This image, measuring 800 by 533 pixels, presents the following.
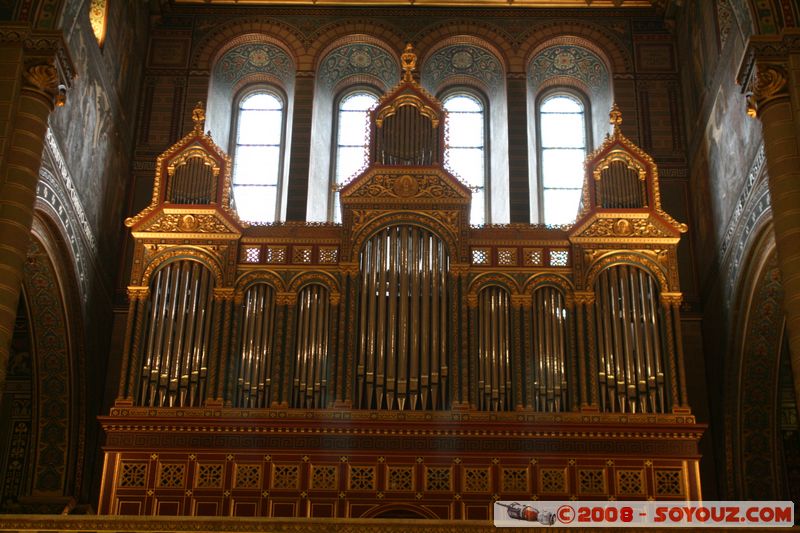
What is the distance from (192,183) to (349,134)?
4.65 m

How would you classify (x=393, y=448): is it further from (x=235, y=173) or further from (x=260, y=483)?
(x=235, y=173)

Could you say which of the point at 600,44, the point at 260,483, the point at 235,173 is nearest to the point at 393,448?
the point at 260,483

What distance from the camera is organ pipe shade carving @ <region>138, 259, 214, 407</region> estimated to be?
56.1 ft

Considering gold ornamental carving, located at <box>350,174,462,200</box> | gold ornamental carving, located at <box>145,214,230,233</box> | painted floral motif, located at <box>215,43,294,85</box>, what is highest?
painted floral motif, located at <box>215,43,294,85</box>

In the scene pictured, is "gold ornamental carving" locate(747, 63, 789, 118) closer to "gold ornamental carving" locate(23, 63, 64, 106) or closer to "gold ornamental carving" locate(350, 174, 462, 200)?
"gold ornamental carving" locate(350, 174, 462, 200)

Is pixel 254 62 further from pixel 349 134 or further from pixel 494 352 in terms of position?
pixel 494 352

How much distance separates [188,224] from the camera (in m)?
18.3

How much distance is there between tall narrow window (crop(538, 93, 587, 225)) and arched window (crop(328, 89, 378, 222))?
3.37 metres

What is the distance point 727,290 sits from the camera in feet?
61.0

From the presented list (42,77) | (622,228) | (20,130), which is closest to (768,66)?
(622,228)

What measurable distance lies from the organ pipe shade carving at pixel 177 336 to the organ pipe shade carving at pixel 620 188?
629 cm

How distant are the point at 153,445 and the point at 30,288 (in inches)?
131

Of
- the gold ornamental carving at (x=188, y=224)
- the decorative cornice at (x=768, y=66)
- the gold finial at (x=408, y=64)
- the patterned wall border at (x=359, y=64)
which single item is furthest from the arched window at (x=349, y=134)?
the decorative cornice at (x=768, y=66)

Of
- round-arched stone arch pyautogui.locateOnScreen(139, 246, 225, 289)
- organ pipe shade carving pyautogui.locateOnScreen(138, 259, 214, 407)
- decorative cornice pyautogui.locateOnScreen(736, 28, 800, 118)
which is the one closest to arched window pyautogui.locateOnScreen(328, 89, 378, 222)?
round-arched stone arch pyautogui.locateOnScreen(139, 246, 225, 289)
